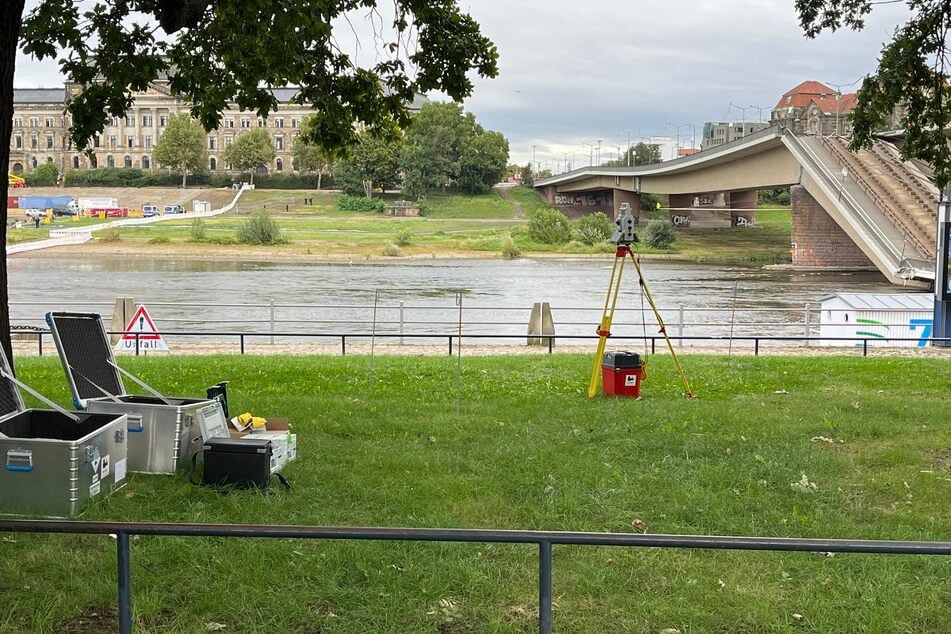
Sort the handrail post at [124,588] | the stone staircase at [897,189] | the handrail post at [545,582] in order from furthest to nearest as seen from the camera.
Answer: the stone staircase at [897,189]
the handrail post at [124,588]
the handrail post at [545,582]

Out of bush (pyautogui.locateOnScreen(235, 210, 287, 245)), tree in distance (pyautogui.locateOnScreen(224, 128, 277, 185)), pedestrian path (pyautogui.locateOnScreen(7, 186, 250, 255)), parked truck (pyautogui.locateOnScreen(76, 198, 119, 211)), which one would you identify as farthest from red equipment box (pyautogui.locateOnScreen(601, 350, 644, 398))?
tree in distance (pyautogui.locateOnScreen(224, 128, 277, 185))

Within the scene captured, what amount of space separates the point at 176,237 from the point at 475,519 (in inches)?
2884

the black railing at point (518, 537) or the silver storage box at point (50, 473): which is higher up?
the black railing at point (518, 537)

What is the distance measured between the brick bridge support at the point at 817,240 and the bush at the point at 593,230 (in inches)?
842

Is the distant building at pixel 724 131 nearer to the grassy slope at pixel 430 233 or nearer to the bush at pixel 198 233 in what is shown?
the grassy slope at pixel 430 233

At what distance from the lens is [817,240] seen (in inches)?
2281

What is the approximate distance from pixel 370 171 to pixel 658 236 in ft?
150

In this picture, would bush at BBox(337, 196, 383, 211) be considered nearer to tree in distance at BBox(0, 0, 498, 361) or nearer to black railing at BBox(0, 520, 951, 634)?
tree in distance at BBox(0, 0, 498, 361)

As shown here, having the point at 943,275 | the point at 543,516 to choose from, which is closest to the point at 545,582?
the point at 543,516

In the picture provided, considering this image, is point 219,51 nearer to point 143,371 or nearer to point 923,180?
point 143,371

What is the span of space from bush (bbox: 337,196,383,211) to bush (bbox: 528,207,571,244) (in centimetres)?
3059

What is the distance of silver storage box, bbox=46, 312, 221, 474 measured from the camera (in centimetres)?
767

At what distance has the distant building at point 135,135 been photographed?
15438 cm

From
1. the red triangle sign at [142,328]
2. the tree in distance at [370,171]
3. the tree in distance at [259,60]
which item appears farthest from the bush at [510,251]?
the tree in distance at [259,60]
